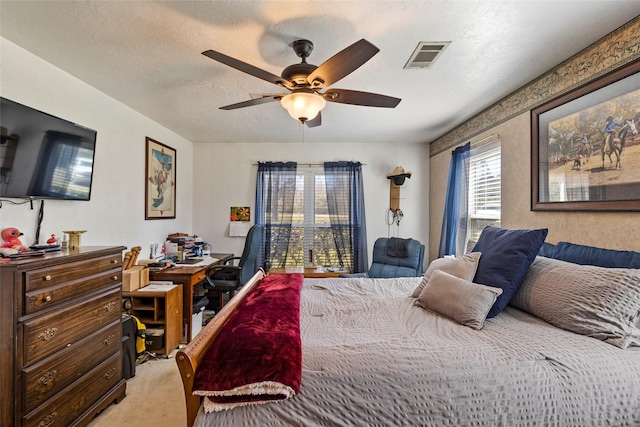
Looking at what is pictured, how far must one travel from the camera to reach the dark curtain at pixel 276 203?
170 inches

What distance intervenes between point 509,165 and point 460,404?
2.37m

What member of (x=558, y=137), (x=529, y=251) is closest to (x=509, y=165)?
(x=558, y=137)

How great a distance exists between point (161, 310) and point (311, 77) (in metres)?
2.53

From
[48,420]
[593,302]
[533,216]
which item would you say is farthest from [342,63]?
[48,420]

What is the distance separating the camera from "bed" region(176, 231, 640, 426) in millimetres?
1028

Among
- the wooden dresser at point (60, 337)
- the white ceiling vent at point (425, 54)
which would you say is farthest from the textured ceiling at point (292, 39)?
the wooden dresser at point (60, 337)

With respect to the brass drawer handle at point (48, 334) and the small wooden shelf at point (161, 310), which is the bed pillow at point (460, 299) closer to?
the brass drawer handle at point (48, 334)

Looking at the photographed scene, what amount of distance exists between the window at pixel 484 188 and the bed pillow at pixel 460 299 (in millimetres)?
1590

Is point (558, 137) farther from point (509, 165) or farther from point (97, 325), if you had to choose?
point (97, 325)

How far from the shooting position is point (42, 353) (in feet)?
4.83

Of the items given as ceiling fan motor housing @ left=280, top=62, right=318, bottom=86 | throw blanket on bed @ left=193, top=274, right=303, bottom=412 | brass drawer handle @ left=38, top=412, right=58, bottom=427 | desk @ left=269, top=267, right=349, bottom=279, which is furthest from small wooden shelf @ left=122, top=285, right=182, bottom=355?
ceiling fan motor housing @ left=280, top=62, right=318, bottom=86

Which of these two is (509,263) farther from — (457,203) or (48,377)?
(48,377)

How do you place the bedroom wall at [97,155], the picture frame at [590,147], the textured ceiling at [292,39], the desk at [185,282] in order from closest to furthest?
the textured ceiling at [292,39] → the picture frame at [590,147] → the bedroom wall at [97,155] → the desk at [185,282]

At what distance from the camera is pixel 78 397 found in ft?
5.50
